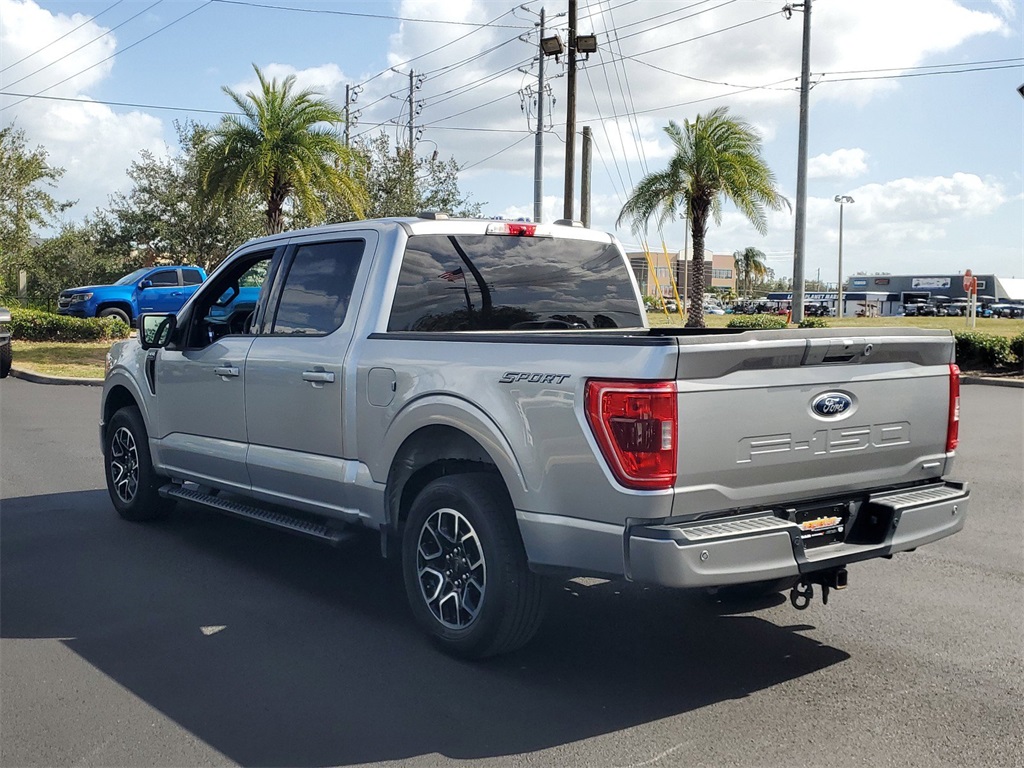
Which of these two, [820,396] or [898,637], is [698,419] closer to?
[820,396]

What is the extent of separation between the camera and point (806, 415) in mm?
4312

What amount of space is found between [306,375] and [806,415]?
8.81ft

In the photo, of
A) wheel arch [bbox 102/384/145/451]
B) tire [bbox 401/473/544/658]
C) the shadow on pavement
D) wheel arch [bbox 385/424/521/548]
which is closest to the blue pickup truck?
wheel arch [bbox 102/384/145/451]

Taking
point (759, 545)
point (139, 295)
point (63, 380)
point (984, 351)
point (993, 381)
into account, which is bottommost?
point (993, 381)

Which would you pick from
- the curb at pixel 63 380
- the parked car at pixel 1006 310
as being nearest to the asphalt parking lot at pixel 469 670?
the curb at pixel 63 380

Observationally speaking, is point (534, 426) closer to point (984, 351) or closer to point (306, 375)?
point (306, 375)

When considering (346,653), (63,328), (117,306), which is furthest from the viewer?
(117,306)

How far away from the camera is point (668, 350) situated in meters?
3.94

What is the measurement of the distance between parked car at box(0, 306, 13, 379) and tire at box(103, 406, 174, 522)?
12.7 metres

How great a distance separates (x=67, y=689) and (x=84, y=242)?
35615mm

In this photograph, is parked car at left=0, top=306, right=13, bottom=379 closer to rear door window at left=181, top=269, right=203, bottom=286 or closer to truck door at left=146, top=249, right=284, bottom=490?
rear door window at left=181, top=269, right=203, bottom=286

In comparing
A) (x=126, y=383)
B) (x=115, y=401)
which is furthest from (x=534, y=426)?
(x=115, y=401)

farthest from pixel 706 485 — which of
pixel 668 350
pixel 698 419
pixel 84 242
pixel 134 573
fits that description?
pixel 84 242

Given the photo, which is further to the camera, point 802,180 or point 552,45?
point 802,180
